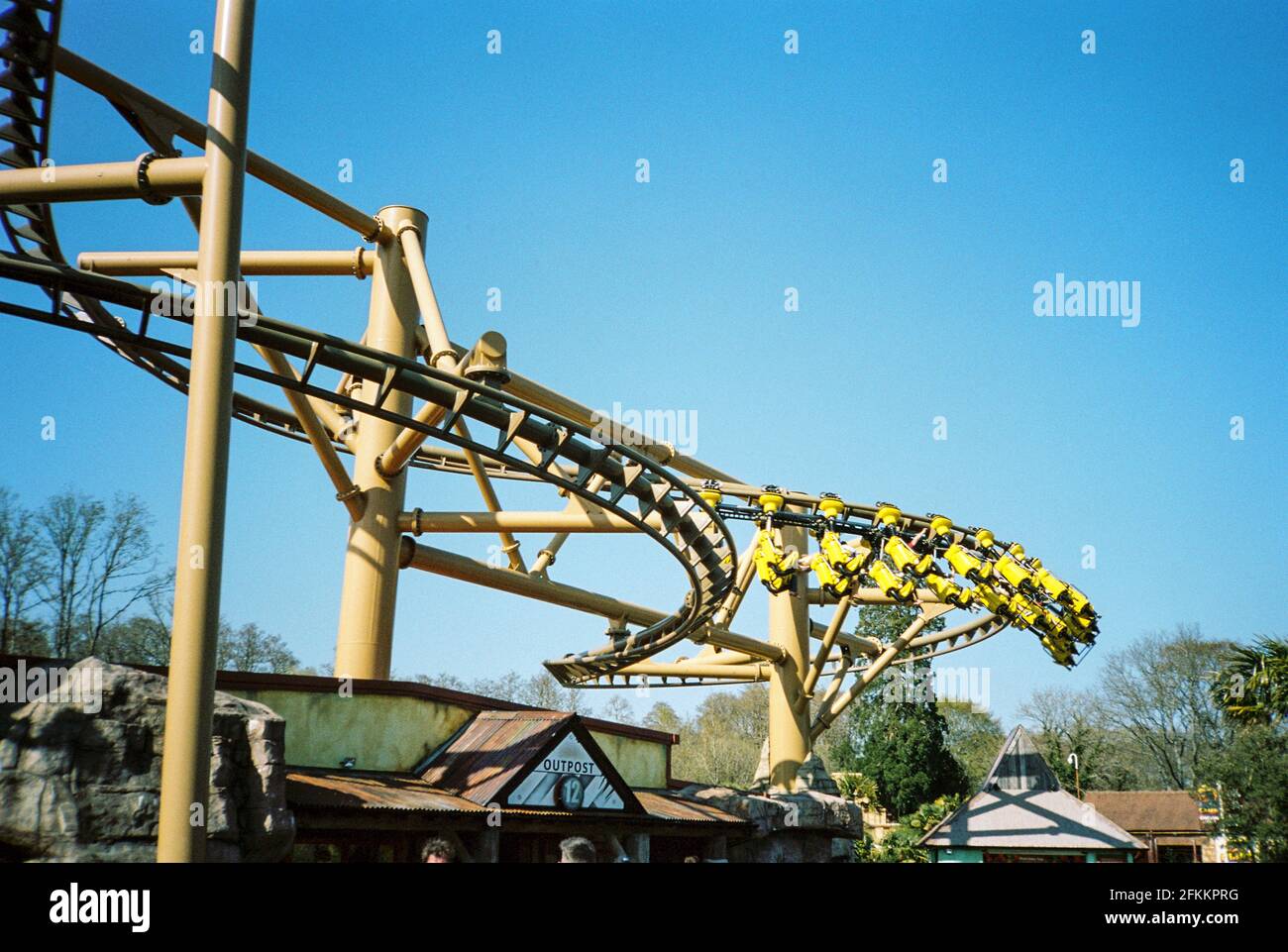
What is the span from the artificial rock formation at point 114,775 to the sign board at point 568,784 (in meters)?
3.25

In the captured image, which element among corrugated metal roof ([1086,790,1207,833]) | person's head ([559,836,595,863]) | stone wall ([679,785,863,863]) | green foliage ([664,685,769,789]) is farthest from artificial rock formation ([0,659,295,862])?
green foliage ([664,685,769,789])

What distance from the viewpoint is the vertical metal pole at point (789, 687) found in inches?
816

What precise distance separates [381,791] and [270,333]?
12.8 ft

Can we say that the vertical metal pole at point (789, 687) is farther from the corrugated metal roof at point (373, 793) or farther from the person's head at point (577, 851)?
Result: the person's head at point (577, 851)

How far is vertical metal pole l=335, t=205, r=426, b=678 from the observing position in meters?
12.8

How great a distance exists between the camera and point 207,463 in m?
6.77

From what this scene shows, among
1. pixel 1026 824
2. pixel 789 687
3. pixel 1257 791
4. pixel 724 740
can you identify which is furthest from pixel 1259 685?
pixel 724 740

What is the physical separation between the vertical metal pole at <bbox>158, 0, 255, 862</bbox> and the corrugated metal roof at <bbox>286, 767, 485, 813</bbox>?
253 cm

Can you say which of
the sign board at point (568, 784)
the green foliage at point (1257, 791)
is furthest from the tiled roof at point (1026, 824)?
the sign board at point (568, 784)

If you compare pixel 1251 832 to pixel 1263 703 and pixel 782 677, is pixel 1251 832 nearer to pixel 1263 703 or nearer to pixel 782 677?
pixel 1263 703

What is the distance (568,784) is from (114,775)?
201 inches

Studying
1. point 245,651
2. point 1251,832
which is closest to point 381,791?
point 1251,832

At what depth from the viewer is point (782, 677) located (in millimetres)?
21094

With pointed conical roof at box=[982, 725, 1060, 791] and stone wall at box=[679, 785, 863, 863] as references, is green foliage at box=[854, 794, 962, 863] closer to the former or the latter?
pointed conical roof at box=[982, 725, 1060, 791]
